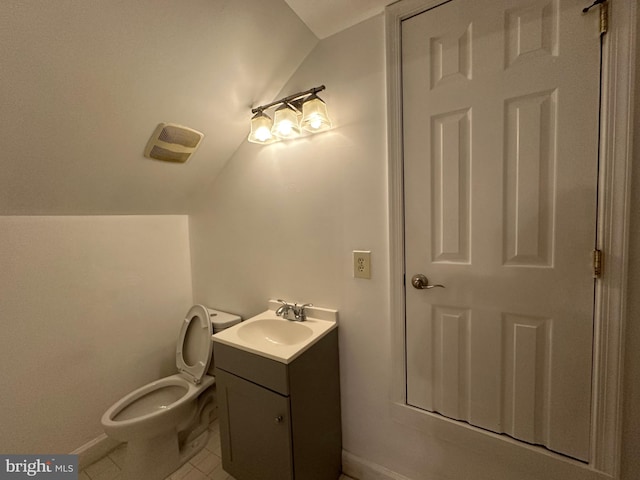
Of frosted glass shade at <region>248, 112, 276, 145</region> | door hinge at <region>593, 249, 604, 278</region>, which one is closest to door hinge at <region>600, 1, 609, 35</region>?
door hinge at <region>593, 249, 604, 278</region>

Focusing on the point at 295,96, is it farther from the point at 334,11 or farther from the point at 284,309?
the point at 284,309

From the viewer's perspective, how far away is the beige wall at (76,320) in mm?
1259

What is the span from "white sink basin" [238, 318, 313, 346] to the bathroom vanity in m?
0.02

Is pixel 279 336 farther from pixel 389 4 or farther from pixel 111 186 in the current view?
pixel 389 4

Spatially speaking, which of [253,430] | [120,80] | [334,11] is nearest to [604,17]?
[334,11]

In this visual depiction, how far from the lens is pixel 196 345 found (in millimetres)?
1693

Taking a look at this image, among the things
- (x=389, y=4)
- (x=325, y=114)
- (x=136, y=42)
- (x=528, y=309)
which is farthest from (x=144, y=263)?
(x=528, y=309)

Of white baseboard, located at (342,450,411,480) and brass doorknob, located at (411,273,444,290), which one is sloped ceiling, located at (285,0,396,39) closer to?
brass doorknob, located at (411,273,444,290)

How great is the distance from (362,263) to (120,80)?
4.26 feet

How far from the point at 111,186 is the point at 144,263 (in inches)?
23.0

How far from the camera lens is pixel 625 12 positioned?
0.76m

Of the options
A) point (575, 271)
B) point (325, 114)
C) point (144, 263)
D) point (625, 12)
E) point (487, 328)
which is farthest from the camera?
point (144, 263)

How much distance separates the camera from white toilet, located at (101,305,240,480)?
51.2 inches
